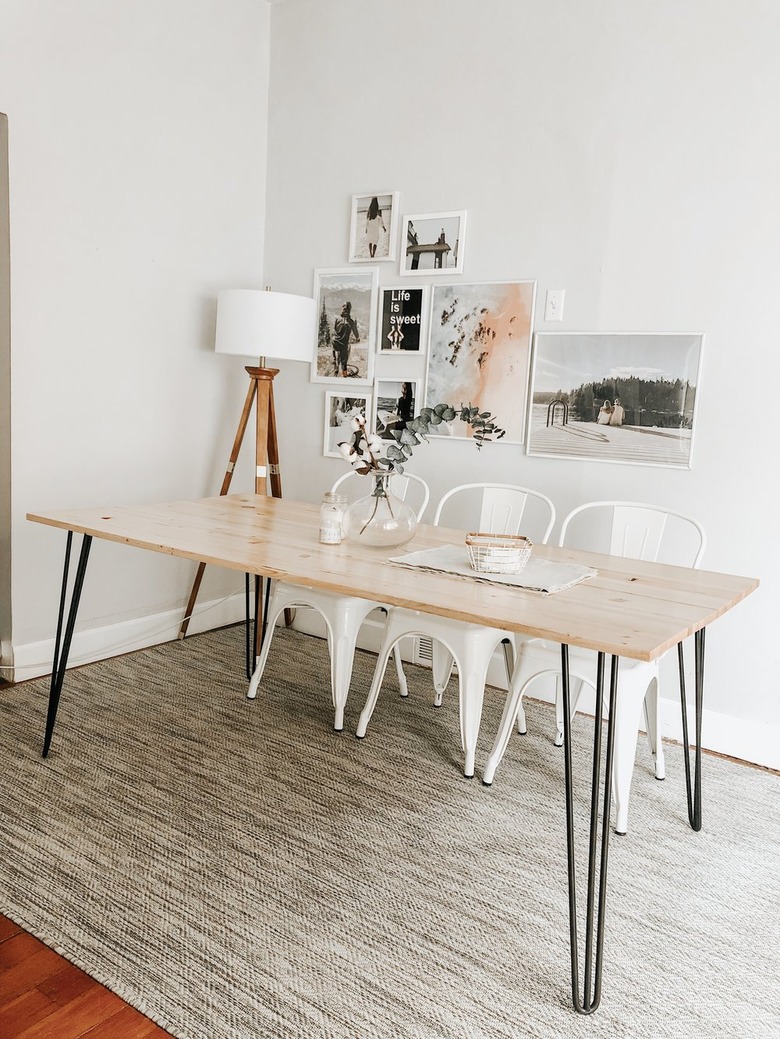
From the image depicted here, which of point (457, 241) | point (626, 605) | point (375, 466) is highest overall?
point (457, 241)

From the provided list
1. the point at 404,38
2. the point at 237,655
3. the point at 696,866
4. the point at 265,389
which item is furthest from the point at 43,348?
the point at 696,866

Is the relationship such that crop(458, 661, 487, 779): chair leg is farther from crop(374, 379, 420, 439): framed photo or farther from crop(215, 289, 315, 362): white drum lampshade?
crop(215, 289, 315, 362): white drum lampshade

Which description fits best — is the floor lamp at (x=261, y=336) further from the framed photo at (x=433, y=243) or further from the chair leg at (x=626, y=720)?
the chair leg at (x=626, y=720)

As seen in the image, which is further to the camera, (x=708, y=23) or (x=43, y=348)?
(x=43, y=348)

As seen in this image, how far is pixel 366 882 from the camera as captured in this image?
2104mm

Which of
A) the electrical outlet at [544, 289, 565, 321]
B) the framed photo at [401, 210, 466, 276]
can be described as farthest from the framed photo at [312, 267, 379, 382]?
the electrical outlet at [544, 289, 565, 321]

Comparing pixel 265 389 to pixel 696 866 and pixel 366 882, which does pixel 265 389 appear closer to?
pixel 366 882

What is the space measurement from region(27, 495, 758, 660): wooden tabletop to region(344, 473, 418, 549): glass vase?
4cm

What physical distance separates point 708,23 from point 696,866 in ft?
8.97

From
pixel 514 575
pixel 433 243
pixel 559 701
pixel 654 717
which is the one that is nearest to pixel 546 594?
pixel 514 575

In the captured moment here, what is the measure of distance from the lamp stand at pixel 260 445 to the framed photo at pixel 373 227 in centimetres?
69

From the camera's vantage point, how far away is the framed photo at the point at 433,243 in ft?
11.7

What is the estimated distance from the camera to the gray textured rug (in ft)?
5.59

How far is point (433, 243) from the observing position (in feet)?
11.9
